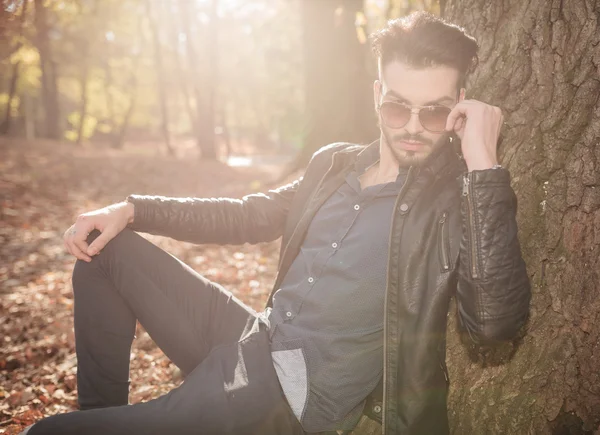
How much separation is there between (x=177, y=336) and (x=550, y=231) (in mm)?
2215

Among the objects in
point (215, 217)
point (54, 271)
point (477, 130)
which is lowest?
point (54, 271)

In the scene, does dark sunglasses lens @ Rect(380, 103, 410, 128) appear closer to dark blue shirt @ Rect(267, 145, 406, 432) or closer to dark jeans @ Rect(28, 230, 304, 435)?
dark blue shirt @ Rect(267, 145, 406, 432)

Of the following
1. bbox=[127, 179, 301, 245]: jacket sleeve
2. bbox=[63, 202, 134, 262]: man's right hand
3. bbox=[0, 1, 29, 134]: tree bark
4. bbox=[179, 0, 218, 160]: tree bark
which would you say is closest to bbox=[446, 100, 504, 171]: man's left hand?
bbox=[127, 179, 301, 245]: jacket sleeve

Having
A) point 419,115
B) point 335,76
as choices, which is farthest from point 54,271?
point 335,76

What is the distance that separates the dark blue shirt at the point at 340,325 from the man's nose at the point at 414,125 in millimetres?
246

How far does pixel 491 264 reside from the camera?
202cm

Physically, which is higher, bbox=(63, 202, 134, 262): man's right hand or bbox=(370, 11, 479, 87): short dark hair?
bbox=(370, 11, 479, 87): short dark hair

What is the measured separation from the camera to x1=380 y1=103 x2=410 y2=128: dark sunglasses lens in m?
2.57

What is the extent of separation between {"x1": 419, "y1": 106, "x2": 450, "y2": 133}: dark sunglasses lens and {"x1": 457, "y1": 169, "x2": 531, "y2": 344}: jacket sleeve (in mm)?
493

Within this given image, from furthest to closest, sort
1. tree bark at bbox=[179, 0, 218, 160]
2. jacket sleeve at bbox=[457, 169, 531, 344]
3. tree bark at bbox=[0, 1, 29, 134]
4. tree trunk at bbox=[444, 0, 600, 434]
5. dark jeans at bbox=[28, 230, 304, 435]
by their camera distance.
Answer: tree bark at bbox=[179, 0, 218, 160] → tree bark at bbox=[0, 1, 29, 134] → dark jeans at bbox=[28, 230, 304, 435] → tree trunk at bbox=[444, 0, 600, 434] → jacket sleeve at bbox=[457, 169, 531, 344]

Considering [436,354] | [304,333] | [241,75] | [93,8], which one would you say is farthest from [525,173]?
[241,75]

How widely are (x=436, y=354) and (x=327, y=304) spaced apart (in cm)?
63

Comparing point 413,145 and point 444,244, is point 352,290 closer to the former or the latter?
point 444,244

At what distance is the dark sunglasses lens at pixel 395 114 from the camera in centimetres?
257
